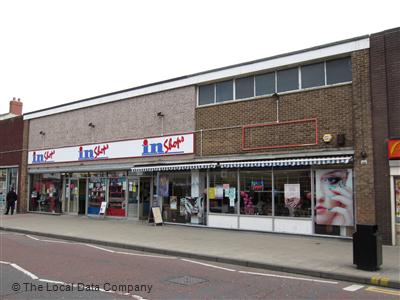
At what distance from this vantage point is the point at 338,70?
14539 millimetres

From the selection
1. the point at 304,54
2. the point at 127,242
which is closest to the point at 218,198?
the point at 127,242

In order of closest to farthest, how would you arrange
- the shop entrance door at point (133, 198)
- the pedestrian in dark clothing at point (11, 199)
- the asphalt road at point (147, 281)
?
the asphalt road at point (147, 281), the shop entrance door at point (133, 198), the pedestrian in dark clothing at point (11, 199)

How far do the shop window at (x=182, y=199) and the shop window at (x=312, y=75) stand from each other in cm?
558

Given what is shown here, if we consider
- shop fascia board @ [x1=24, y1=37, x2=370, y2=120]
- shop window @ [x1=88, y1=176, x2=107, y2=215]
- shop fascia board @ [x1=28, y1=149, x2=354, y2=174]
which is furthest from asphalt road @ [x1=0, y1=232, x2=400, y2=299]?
shop window @ [x1=88, y1=176, x2=107, y2=215]

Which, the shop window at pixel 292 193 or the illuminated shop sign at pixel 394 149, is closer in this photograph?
the illuminated shop sign at pixel 394 149

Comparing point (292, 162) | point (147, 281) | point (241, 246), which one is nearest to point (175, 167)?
point (292, 162)

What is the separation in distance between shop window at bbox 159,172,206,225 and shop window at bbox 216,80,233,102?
326cm

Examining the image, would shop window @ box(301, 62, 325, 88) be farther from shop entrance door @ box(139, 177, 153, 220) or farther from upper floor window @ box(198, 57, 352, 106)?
shop entrance door @ box(139, 177, 153, 220)

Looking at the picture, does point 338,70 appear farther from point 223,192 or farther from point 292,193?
point 223,192

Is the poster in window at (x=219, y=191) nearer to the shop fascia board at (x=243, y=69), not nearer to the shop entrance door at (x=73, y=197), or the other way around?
the shop fascia board at (x=243, y=69)

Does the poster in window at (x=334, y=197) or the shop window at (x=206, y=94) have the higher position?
the shop window at (x=206, y=94)

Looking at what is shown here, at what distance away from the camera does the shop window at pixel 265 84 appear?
52.5 ft

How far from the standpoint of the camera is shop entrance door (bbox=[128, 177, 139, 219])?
20625 mm

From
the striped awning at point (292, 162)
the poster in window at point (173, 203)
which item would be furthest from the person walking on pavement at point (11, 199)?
the striped awning at point (292, 162)
